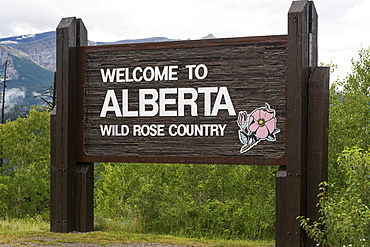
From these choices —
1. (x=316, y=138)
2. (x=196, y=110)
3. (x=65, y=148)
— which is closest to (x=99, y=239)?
(x=65, y=148)

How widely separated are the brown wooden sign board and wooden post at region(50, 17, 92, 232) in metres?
0.02

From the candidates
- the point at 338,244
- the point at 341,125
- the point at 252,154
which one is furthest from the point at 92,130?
the point at 341,125

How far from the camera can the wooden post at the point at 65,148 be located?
30.0ft

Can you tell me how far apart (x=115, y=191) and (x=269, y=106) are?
1055 cm

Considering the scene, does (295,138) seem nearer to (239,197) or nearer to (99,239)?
(99,239)

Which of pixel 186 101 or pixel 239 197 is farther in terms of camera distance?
pixel 239 197

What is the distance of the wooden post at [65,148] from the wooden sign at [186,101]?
0.20m

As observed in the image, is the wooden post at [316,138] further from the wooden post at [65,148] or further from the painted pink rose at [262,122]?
the wooden post at [65,148]

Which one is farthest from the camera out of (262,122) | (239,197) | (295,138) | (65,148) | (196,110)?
(239,197)

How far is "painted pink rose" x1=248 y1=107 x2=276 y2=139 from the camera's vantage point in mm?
7984

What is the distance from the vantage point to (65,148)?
912cm

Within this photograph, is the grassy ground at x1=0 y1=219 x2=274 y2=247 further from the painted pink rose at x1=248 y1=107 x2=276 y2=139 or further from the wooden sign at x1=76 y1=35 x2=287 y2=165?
the painted pink rose at x1=248 y1=107 x2=276 y2=139

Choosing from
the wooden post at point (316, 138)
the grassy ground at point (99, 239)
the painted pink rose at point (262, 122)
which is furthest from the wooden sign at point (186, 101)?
the grassy ground at point (99, 239)

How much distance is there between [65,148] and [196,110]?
2.44 metres
